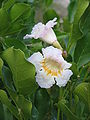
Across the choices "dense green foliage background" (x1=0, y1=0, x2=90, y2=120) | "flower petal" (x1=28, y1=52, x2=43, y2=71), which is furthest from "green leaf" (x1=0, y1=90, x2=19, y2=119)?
"flower petal" (x1=28, y1=52, x2=43, y2=71)

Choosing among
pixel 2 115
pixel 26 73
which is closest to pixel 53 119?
pixel 2 115

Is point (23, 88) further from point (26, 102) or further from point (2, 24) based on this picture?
point (2, 24)

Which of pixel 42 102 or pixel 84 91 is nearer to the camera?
pixel 84 91

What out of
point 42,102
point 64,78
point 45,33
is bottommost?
point 42,102

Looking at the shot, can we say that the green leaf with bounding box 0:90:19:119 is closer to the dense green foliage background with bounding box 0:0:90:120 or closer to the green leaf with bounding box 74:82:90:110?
the dense green foliage background with bounding box 0:0:90:120

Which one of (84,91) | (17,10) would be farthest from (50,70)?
(17,10)

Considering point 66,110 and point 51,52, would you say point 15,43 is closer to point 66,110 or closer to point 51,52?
point 51,52

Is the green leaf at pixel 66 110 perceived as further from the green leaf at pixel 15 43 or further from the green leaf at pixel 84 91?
the green leaf at pixel 15 43

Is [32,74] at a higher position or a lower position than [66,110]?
higher
